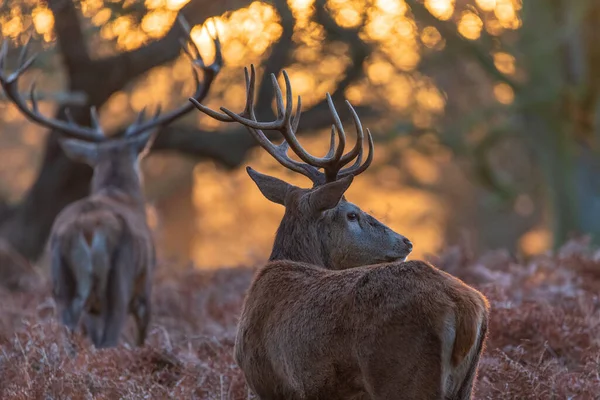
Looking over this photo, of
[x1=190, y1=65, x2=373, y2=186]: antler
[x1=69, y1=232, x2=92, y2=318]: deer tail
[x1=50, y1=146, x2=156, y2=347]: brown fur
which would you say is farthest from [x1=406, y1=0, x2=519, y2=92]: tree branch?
[x1=190, y1=65, x2=373, y2=186]: antler

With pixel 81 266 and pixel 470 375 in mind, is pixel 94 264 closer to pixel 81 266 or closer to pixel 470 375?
pixel 81 266

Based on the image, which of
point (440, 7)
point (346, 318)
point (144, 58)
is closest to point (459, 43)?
point (440, 7)

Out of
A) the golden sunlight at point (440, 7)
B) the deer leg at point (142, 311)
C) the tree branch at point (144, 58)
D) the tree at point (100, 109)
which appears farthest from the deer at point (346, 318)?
the golden sunlight at point (440, 7)

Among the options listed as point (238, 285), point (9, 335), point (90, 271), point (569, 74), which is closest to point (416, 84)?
point (569, 74)

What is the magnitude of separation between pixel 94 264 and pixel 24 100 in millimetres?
2190

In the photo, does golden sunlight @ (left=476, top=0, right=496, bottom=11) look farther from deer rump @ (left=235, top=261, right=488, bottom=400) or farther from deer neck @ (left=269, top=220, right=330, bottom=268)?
deer rump @ (left=235, top=261, right=488, bottom=400)

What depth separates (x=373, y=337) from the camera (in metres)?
4.09

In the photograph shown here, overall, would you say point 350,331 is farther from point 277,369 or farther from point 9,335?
point 9,335

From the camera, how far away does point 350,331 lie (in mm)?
4234

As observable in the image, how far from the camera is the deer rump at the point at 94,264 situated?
859 cm

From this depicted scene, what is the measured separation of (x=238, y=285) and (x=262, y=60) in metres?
5.02

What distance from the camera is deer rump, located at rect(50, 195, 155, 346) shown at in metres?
8.59

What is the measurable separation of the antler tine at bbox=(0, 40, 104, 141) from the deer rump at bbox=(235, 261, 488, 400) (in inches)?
191

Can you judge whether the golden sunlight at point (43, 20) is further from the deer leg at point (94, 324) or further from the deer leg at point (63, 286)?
the deer leg at point (94, 324)
